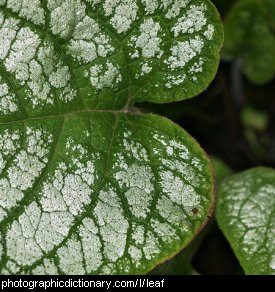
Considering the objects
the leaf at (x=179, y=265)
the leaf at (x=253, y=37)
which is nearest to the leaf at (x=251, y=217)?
the leaf at (x=179, y=265)

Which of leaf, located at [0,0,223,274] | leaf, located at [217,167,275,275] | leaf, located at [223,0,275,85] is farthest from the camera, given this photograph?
leaf, located at [223,0,275,85]

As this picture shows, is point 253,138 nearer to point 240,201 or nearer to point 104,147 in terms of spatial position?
point 240,201

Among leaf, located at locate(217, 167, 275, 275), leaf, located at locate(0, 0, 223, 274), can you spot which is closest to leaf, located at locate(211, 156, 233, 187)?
leaf, located at locate(217, 167, 275, 275)

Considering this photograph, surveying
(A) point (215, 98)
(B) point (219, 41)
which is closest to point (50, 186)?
(B) point (219, 41)

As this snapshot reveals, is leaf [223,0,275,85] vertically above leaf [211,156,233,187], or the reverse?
leaf [223,0,275,85]

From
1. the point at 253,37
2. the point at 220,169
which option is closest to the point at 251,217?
the point at 220,169

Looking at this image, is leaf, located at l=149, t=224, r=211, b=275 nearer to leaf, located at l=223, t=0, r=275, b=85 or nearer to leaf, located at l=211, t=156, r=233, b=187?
leaf, located at l=211, t=156, r=233, b=187
